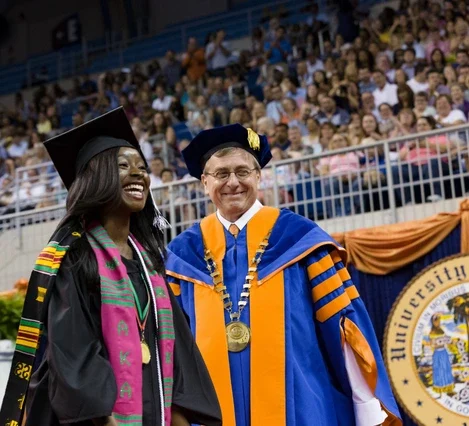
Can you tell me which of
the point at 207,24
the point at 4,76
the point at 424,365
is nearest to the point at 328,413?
the point at 424,365

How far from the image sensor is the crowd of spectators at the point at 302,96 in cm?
1054

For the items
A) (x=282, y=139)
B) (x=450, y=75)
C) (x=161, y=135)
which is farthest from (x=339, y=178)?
(x=161, y=135)

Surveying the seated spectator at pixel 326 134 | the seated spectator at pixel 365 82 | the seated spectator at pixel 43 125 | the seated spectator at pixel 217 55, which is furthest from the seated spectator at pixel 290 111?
the seated spectator at pixel 43 125

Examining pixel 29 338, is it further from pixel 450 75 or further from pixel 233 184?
pixel 450 75

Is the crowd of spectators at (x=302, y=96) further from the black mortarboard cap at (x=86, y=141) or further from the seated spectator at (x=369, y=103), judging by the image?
the black mortarboard cap at (x=86, y=141)

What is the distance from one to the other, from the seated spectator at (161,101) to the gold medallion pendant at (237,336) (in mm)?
10912

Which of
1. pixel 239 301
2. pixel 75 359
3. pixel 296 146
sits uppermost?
pixel 296 146

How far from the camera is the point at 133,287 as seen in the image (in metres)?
3.56

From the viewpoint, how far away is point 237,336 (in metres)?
5.04

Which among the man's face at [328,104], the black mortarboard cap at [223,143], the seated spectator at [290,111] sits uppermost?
the seated spectator at [290,111]

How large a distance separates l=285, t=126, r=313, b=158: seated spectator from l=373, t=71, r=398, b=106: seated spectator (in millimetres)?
1156

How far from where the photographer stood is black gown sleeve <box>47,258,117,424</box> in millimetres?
3186

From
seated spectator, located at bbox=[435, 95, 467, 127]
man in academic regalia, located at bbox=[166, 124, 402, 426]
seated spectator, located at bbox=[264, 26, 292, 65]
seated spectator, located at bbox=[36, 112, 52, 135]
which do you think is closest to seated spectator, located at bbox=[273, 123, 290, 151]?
seated spectator, located at bbox=[435, 95, 467, 127]

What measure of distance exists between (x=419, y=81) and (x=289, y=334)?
24.2 ft
